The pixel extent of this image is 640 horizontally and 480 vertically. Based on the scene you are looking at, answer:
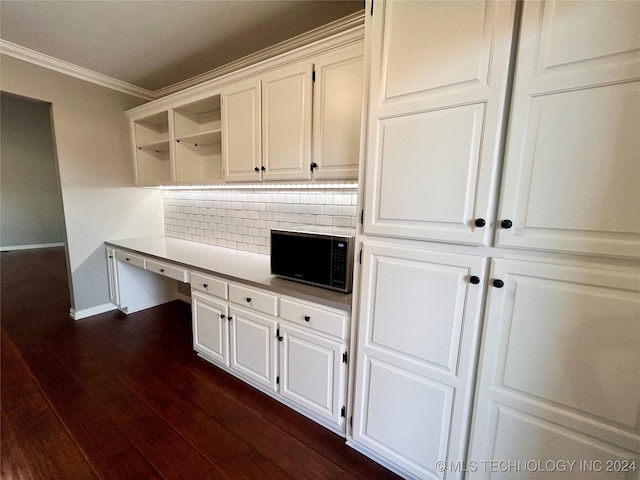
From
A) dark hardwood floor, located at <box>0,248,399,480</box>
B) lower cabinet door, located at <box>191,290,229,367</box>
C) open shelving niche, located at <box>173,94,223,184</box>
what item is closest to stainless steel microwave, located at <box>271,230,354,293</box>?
lower cabinet door, located at <box>191,290,229,367</box>

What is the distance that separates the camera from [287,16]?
1807 millimetres

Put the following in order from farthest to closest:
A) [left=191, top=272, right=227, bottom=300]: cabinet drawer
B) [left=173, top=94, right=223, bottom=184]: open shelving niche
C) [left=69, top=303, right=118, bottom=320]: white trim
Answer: [left=69, top=303, right=118, bottom=320]: white trim < [left=173, top=94, right=223, bottom=184]: open shelving niche < [left=191, top=272, right=227, bottom=300]: cabinet drawer

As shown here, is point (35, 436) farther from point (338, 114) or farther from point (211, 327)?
point (338, 114)

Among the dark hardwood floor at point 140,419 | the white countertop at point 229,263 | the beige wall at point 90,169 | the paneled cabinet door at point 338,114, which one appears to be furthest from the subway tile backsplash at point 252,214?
the dark hardwood floor at point 140,419

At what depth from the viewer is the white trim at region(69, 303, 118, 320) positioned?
3.00 metres

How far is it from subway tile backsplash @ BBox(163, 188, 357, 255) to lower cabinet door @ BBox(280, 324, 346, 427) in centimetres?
73

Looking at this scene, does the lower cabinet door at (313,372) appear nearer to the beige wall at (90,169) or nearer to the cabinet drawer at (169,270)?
the cabinet drawer at (169,270)

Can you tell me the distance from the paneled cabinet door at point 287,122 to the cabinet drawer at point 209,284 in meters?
0.84

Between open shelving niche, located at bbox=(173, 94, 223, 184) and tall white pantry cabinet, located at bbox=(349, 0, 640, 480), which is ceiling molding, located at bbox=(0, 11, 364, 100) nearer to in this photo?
open shelving niche, located at bbox=(173, 94, 223, 184)

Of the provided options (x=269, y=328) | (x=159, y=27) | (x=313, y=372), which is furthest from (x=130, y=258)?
(x=313, y=372)

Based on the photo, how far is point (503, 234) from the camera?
976mm

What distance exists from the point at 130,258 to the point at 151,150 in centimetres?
129

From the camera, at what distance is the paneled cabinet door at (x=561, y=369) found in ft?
2.77

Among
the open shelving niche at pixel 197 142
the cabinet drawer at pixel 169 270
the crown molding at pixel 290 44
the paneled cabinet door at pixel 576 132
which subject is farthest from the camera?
the open shelving niche at pixel 197 142
